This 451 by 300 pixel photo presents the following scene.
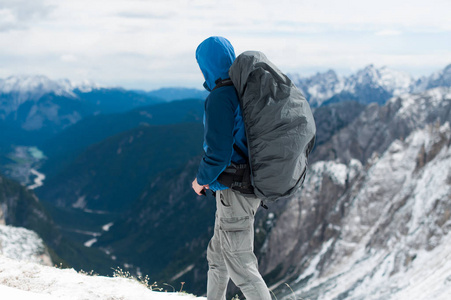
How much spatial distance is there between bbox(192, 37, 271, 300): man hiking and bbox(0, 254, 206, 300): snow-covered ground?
2812mm

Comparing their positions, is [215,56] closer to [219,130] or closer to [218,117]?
[218,117]

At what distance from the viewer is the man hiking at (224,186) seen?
5.43 meters

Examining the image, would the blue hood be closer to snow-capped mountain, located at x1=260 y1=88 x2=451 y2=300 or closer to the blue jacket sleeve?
the blue jacket sleeve

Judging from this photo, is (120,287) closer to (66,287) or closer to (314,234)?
(66,287)

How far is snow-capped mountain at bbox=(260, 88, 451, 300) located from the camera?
39062mm

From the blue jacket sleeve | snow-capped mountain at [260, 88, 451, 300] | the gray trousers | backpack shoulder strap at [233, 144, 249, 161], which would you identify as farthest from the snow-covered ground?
snow-capped mountain at [260, 88, 451, 300]

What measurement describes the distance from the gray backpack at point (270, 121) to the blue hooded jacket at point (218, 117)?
184mm

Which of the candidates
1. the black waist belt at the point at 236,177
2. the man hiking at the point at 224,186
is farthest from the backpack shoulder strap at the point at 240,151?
the black waist belt at the point at 236,177

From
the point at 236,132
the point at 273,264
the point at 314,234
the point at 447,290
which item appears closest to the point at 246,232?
the point at 236,132

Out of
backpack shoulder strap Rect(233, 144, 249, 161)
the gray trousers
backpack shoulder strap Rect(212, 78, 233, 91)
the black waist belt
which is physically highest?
backpack shoulder strap Rect(212, 78, 233, 91)

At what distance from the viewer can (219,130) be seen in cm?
534

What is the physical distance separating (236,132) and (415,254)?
1627 inches

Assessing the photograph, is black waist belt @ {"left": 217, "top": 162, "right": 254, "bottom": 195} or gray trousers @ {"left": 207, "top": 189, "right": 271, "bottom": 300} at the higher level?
black waist belt @ {"left": 217, "top": 162, "right": 254, "bottom": 195}

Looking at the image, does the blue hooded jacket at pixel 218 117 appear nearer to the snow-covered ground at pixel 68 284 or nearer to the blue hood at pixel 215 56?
the blue hood at pixel 215 56
